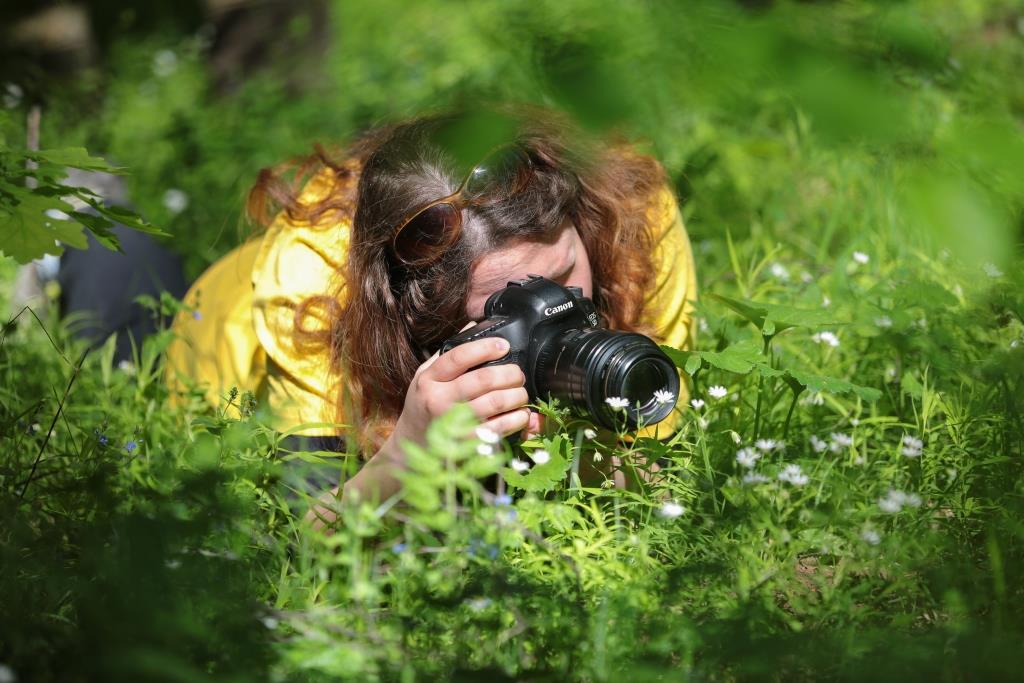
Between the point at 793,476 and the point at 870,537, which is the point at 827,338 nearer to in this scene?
the point at 793,476

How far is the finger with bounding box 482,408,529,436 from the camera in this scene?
5.09 ft

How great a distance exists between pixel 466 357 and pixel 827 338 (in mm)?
778

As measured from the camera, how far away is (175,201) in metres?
3.41

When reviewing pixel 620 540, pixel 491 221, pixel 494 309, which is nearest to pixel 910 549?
pixel 620 540

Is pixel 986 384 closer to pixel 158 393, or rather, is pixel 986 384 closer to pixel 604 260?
pixel 604 260

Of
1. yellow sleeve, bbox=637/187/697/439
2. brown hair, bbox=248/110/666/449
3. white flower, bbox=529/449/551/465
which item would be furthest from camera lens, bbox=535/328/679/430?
yellow sleeve, bbox=637/187/697/439

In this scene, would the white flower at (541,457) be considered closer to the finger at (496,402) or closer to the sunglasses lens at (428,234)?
the finger at (496,402)

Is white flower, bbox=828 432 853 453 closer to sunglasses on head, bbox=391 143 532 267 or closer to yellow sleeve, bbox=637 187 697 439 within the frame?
yellow sleeve, bbox=637 187 697 439

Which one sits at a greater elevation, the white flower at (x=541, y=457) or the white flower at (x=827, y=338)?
the white flower at (x=541, y=457)

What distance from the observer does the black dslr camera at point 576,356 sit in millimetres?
1482

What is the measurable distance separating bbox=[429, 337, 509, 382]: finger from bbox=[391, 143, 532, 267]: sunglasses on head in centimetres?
22

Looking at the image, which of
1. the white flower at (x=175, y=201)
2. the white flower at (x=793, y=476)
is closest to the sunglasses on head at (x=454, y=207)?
the white flower at (x=793, y=476)

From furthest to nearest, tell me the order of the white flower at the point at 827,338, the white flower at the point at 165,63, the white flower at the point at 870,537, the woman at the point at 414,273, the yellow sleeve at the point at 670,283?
the white flower at the point at 165,63 → the yellow sleeve at the point at 670,283 → the white flower at the point at 827,338 → the woman at the point at 414,273 → the white flower at the point at 870,537

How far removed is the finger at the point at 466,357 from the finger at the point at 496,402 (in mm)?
55
